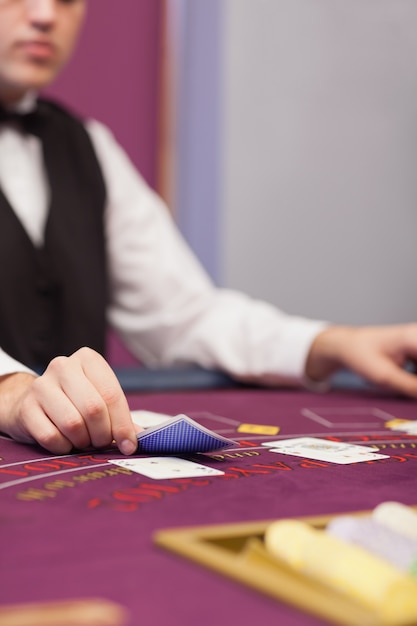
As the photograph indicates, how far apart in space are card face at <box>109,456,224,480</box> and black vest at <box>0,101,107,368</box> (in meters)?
1.02

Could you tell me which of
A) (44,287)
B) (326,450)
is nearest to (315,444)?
(326,450)

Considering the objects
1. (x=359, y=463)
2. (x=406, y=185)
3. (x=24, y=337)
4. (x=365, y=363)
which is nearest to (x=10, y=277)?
(x=24, y=337)

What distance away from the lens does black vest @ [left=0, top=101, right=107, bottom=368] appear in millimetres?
1970

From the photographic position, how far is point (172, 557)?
0.62 m

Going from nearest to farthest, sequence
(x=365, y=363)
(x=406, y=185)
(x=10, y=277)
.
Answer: (x=365, y=363), (x=10, y=277), (x=406, y=185)

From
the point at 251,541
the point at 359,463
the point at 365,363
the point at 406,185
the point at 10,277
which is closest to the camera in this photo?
the point at 251,541

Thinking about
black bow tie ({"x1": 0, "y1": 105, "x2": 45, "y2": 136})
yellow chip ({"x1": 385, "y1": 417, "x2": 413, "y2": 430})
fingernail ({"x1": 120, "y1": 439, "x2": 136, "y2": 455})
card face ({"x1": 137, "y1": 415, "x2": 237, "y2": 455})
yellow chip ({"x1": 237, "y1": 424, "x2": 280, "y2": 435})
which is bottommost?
yellow chip ({"x1": 385, "y1": 417, "x2": 413, "y2": 430})

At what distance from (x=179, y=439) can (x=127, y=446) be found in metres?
0.07

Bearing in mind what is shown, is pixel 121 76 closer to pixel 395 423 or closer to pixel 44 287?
pixel 44 287

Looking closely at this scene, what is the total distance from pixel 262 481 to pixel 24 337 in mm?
1231

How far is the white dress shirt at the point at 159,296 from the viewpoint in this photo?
2.04 metres

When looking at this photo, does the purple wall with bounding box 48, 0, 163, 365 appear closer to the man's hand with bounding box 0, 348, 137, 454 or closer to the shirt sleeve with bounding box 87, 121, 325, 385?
the shirt sleeve with bounding box 87, 121, 325, 385

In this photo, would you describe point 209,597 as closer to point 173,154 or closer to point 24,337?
point 24,337

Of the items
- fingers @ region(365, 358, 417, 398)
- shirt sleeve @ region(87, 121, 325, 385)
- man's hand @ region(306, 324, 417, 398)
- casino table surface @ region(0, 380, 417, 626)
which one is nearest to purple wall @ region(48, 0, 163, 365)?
shirt sleeve @ region(87, 121, 325, 385)
